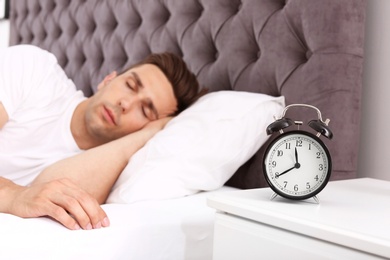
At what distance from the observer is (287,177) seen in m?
0.81

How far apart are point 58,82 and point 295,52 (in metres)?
0.84

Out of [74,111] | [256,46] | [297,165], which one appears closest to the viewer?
[297,165]

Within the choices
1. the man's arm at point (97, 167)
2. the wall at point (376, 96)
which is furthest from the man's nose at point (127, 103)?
the wall at point (376, 96)

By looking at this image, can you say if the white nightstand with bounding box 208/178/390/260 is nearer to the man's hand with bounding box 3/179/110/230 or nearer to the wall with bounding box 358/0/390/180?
the man's hand with bounding box 3/179/110/230

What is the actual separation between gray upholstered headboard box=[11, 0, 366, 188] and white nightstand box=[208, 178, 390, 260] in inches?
15.5

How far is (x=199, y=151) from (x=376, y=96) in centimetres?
50

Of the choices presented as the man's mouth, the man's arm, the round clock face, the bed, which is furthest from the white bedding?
the man's mouth

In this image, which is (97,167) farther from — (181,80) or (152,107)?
(181,80)

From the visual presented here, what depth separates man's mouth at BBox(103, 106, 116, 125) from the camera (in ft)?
4.82

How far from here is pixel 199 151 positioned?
3.89 feet

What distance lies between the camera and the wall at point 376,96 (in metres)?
1.25

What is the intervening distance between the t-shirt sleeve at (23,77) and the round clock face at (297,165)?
98 cm

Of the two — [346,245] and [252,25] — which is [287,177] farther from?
[252,25]

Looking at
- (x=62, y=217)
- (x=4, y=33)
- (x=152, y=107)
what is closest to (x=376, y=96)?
(x=152, y=107)
